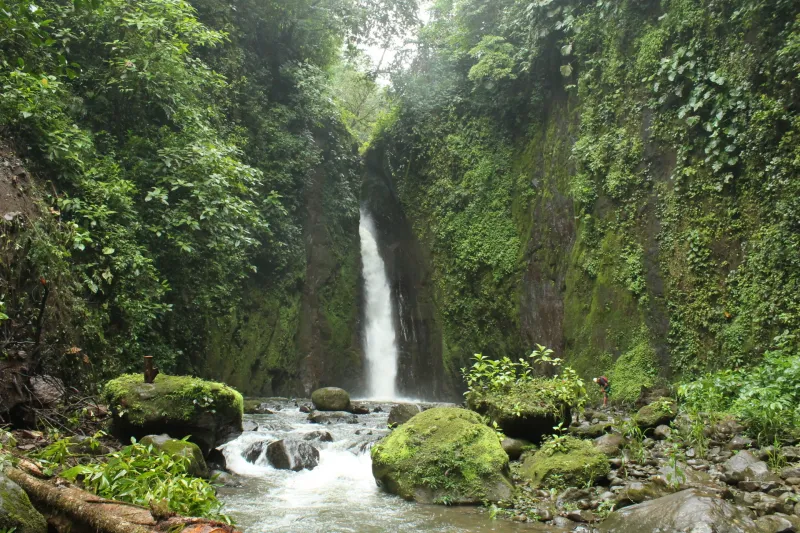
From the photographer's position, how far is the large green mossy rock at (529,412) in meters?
6.94

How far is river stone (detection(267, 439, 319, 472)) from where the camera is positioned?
24.2ft

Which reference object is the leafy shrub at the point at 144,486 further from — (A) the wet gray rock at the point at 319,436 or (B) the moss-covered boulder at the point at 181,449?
(A) the wet gray rock at the point at 319,436

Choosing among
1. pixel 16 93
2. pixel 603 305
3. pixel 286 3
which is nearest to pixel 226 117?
pixel 286 3

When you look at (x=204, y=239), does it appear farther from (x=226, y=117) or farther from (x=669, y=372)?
(x=669, y=372)

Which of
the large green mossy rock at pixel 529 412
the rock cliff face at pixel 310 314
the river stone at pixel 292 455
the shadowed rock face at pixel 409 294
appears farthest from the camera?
the shadowed rock face at pixel 409 294

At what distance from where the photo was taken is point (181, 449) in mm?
5699

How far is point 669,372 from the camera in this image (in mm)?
8844

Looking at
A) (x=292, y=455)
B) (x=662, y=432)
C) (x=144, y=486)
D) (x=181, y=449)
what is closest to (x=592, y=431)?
(x=662, y=432)

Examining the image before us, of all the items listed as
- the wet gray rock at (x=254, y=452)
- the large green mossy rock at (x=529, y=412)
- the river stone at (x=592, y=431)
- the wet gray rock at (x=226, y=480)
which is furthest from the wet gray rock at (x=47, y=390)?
the river stone at (x=592, y=431)

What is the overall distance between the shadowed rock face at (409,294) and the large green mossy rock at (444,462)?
8.86 meters

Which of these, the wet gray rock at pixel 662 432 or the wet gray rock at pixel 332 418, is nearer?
the wet gray rock at pixel 662 432

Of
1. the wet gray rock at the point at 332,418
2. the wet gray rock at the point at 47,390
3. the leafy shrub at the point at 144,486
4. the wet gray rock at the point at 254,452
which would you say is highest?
the wet gray rock at the point at 47,390

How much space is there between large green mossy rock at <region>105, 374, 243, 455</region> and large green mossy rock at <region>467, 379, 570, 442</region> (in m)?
3.30

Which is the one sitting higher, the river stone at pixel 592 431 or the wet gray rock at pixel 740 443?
the wet gray rock at pixel 740 443
